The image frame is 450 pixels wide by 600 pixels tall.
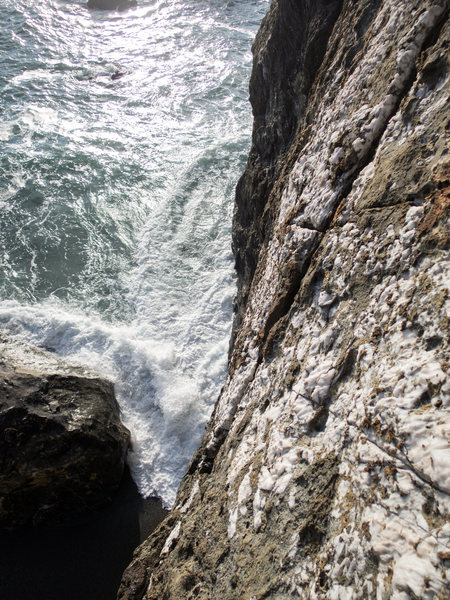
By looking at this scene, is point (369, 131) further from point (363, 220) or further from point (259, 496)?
point (259, 496)

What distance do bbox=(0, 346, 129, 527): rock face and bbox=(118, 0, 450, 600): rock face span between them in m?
1.64

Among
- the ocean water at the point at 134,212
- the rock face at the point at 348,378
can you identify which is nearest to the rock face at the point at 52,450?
the ocean water at the point at 134,212

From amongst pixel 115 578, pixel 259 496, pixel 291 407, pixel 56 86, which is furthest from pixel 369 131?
pixel 56 86

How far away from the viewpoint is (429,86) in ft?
8.02

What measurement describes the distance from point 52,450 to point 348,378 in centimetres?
456

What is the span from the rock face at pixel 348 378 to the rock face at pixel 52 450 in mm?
1635

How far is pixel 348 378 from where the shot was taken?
230cm

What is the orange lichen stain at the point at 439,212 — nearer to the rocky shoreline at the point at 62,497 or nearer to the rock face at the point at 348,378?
Result: the rock face at the point at 348,378

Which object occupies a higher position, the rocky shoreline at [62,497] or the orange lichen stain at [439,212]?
the orange lichen stain at [439,212]

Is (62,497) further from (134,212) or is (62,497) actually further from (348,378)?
(134,212)

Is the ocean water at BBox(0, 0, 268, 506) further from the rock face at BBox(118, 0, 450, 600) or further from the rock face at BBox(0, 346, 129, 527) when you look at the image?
the rock face at BBox(118, 0, 450, 600)

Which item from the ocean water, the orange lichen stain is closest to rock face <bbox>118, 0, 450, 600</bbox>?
the orange lichen stain

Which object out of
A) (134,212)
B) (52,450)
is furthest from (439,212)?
(134,212)

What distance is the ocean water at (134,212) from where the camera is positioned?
281 inches
